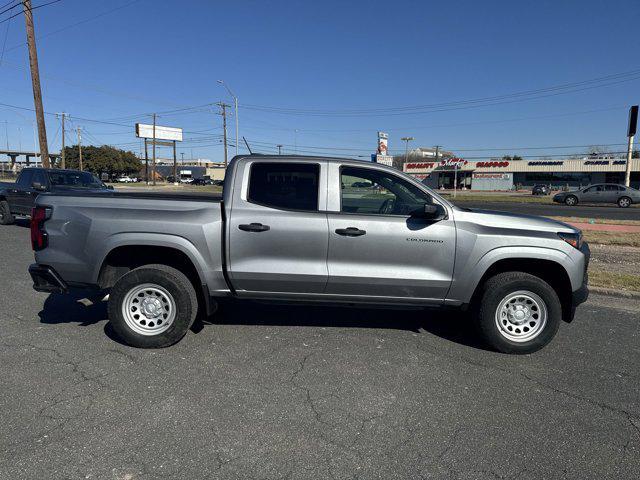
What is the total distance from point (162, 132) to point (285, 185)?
94.4m

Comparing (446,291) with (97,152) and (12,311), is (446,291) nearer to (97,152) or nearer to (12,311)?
(12,311)

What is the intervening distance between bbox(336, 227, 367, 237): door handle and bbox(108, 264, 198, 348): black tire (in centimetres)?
159

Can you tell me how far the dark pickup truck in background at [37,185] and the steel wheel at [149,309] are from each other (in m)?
8.46

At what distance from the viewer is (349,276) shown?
4.31 metres

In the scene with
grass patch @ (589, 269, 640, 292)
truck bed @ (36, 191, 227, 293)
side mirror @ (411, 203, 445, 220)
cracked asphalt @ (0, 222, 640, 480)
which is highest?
side mirror @ (411, 203, 445, 220)

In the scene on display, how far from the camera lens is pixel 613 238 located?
1180 centimetres

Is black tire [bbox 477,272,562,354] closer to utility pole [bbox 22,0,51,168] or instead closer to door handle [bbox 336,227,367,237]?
door handle [bbox 336,227,367,237]

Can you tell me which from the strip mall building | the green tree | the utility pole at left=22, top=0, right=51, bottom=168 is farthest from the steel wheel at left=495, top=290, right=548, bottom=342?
the green tree

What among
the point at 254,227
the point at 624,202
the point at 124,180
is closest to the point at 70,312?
the point at 254,227

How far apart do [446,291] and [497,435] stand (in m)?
1.55

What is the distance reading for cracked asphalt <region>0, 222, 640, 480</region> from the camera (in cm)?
269

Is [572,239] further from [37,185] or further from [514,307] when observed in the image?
[37,185]

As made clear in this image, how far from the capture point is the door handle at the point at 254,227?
4.27 metres

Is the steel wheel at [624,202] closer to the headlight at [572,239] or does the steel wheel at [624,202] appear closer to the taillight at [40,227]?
the headlight at [572,239]
